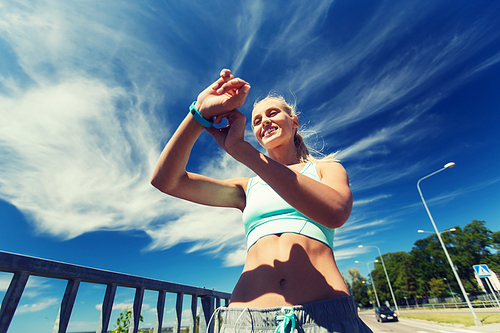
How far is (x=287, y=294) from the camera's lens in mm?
1044

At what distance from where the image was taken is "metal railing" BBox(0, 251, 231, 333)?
4.11ft

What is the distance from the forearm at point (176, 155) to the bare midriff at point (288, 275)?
2.27 feet

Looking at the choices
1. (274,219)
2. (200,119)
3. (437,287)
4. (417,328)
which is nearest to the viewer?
(200,119)

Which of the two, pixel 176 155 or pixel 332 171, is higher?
pixel 176 155

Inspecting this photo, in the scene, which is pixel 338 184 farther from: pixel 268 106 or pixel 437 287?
pixel 437 287

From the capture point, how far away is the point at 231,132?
A: 1132 mm

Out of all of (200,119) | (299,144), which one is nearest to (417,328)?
(299,144)

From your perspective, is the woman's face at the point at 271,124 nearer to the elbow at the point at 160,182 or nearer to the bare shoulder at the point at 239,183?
the bare shoulder at the point at 239,183

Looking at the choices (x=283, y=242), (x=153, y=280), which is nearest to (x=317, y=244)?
(x=283, y=242)

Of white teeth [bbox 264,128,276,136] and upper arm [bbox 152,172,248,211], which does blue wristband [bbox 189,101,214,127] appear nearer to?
upper arm [bbox 152,172,248,211]

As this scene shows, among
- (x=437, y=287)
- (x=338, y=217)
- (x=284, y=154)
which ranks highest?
(x=284, y=154)

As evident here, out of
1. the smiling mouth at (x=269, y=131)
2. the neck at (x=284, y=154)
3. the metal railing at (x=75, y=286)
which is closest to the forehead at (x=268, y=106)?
the smiling mouth at (x=269, y=131)

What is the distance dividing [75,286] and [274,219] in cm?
158

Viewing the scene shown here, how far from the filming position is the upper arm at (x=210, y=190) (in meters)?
1.51
